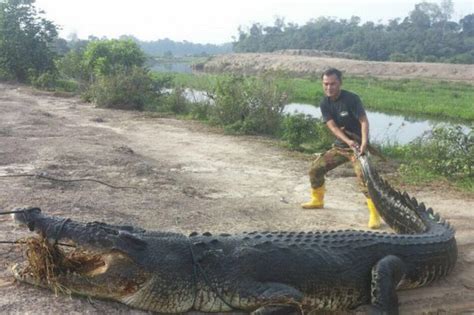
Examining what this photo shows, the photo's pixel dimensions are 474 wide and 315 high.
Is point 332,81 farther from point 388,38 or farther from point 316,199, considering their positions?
point 388,38

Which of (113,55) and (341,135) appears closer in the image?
(341,135)

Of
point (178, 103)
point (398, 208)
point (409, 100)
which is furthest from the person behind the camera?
point (409, 100)

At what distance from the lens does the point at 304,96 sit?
92.3ft

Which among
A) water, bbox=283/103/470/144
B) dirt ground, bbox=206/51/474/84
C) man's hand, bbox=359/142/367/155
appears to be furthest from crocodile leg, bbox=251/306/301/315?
dirt ground, bbox=206/51/474/84

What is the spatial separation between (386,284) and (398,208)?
5.17 ft

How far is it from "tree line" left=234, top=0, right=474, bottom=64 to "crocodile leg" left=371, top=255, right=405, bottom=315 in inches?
2168

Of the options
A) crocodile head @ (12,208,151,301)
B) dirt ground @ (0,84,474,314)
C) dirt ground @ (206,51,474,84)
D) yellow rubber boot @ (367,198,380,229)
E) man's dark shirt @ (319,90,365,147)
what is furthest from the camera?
dirt ground @ (206,51,474,84)

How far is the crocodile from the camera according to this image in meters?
3.32

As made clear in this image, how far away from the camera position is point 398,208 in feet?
17.3

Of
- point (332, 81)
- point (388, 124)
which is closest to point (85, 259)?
point (332, 81)

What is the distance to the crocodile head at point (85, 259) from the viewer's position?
3225 millimetres

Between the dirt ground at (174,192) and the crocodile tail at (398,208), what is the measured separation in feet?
1.56

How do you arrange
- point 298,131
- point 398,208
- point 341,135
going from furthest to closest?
point 298,131 → point 341,135 → point 398,208

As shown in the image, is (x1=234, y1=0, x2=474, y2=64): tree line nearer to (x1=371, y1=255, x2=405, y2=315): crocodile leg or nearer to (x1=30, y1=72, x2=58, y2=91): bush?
(x1=30, y1=72, x2=58, y2=91): bush
